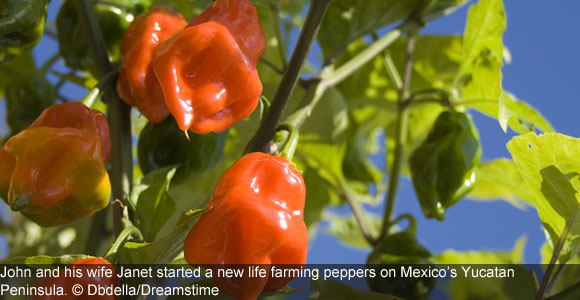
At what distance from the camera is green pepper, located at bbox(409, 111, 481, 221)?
87cm

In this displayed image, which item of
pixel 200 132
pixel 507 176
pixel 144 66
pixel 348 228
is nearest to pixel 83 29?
pixel 144 66

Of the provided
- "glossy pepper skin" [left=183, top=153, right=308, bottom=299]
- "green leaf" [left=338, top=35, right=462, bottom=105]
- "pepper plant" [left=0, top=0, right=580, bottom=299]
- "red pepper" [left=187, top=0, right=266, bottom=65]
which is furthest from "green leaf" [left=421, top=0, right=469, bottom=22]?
"glossy pepper skin" [left=183, top=153, right=308, bottom=299]

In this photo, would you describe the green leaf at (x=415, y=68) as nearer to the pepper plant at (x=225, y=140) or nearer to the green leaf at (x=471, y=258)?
the pepper plant at (x=225, y=140)

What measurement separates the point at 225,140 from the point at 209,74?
17 centimetres

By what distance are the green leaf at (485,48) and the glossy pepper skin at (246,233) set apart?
394 millimetres

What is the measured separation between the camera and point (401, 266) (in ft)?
2.91

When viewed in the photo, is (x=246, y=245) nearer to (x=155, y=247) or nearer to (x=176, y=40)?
(x=155, y=247)

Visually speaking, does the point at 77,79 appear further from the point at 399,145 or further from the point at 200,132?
the point at 399,145

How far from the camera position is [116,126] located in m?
0.68

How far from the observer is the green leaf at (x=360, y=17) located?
0.93m

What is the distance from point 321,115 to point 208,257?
50 cm

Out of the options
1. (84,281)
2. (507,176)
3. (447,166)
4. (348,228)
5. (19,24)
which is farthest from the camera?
(348,228)

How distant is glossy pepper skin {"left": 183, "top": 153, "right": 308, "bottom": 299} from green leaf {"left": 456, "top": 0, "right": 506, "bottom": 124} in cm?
39

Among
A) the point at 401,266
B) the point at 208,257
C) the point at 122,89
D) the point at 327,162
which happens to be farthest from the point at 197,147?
the point at 327,162
